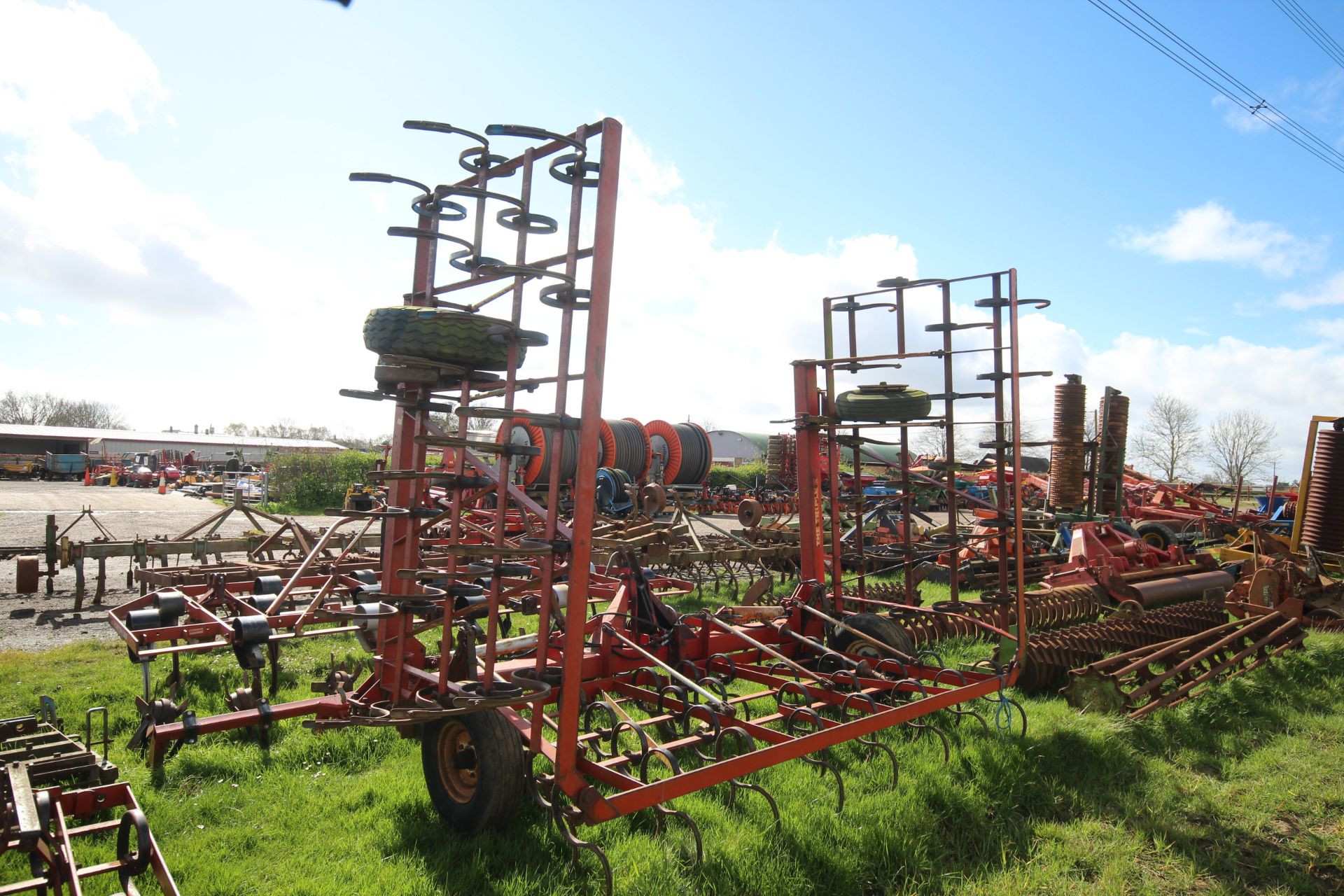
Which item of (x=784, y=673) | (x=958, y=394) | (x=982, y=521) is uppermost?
(x=958, y=394)

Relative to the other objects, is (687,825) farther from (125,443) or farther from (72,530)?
(125,443)

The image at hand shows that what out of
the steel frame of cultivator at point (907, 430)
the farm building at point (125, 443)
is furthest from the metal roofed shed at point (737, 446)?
the steel frame of cultivator at point (907, 430)

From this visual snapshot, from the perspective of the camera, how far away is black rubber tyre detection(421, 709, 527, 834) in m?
3.65

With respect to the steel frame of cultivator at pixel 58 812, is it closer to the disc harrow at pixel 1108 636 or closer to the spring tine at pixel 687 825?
the spring tine at pixel 687 825

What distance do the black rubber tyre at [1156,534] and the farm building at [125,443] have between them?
5147cm

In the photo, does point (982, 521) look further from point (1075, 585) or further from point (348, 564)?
point (348, 564)

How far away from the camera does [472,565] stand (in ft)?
12.0

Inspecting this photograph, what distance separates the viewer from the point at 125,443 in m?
67.4

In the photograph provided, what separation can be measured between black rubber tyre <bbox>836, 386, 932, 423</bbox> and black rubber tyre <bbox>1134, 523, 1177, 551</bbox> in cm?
873

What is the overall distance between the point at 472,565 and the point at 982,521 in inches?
315

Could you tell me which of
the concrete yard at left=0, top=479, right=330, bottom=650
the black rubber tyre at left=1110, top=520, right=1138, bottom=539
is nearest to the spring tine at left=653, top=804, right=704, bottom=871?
the concrete yard at left=0, top=479, right=330, bottom=650

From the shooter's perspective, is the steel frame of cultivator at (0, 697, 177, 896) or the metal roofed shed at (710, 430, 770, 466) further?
the metal roofed shed at (710, 430, 770, 466)

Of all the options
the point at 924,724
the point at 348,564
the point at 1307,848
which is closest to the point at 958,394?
Result: the point at 924,724

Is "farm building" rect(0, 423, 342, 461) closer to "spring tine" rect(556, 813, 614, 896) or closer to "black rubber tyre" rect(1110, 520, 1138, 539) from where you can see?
"black rubber tyre" rect(1110, 520, 1138, 539)
